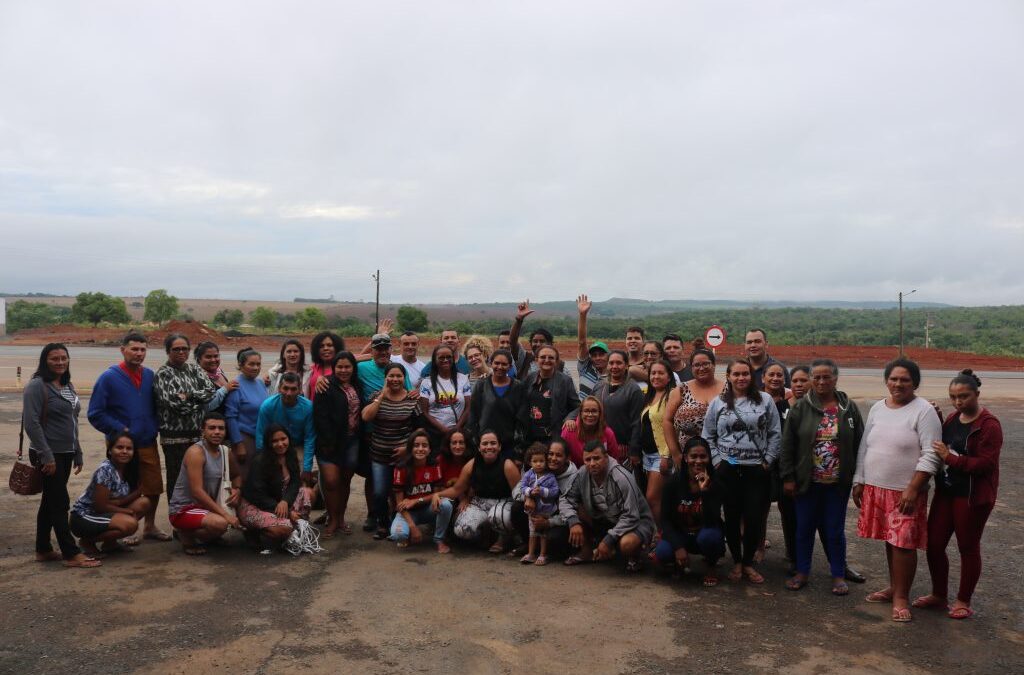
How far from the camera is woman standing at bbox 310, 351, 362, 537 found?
698 cm

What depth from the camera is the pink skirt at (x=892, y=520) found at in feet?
17.3

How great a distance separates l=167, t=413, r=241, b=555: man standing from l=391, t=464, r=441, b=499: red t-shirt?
1.40 meters

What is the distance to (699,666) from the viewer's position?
4.48m

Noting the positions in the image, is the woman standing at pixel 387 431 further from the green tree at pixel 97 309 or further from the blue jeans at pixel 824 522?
the green tree at pixel 97 309

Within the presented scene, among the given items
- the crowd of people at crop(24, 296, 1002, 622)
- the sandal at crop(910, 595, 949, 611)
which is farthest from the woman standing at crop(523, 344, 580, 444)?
the sandal at crop(910, 595, 949, 611)

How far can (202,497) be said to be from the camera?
6.36 m

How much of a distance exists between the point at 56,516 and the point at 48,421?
0.77 metres

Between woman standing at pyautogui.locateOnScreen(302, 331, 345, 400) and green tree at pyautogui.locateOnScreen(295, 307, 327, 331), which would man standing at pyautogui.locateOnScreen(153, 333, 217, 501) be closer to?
woman standing at pyautogui.locateOnScreen(302, 331, 345, 400)

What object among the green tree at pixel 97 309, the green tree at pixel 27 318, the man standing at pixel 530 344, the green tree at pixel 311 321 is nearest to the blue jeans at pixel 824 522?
the man standing at pixel 530 344

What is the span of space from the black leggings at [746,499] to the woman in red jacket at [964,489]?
1156mm

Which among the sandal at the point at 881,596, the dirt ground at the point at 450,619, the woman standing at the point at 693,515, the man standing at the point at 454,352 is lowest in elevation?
the dirt ground at the point at 450,619

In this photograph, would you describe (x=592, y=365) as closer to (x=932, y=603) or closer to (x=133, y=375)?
(x=932, y=603)

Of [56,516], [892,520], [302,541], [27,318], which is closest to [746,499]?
[892,520]

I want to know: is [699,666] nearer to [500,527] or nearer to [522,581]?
[522,581]
